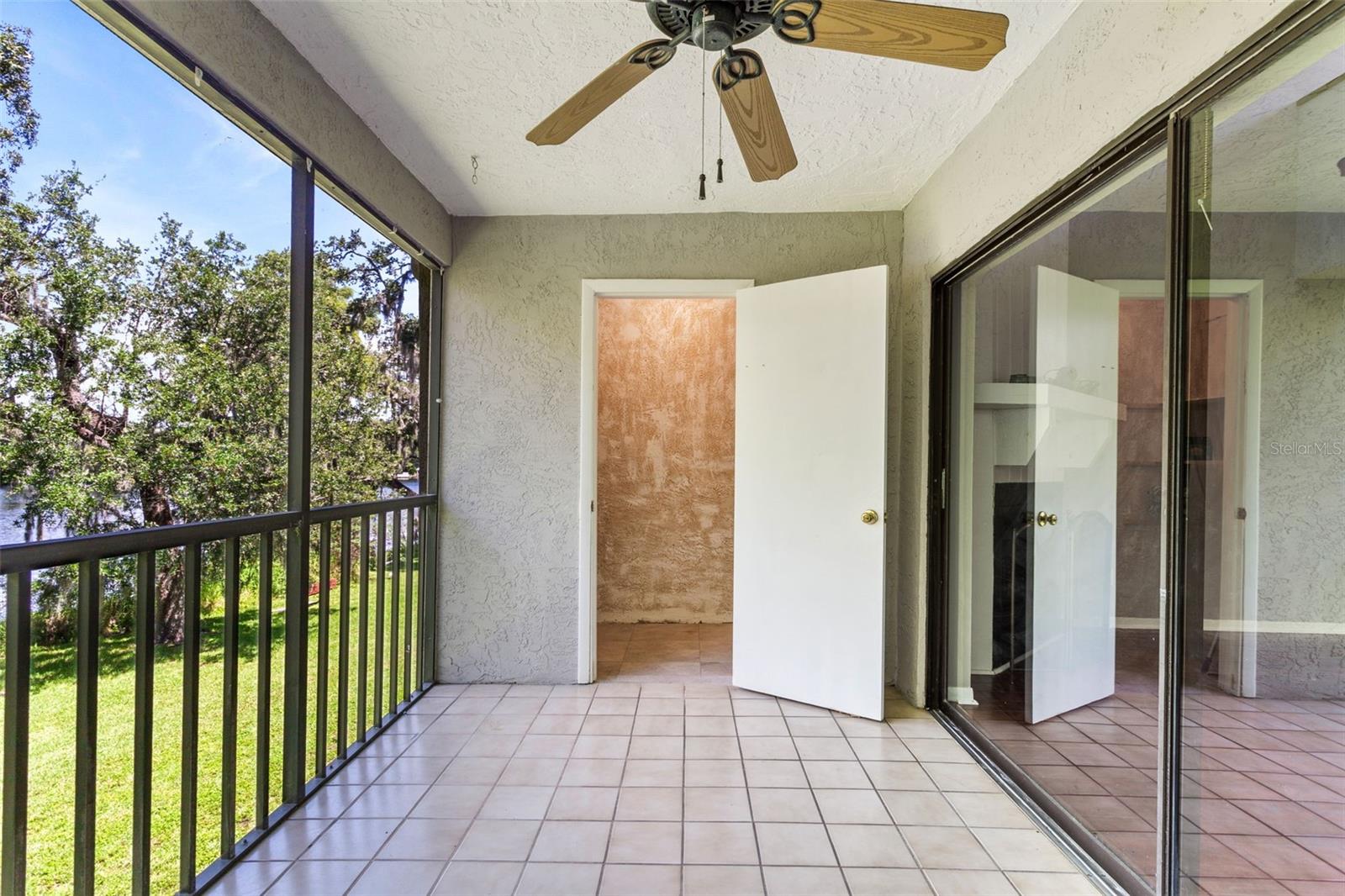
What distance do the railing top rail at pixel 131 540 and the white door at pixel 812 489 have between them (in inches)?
76.7

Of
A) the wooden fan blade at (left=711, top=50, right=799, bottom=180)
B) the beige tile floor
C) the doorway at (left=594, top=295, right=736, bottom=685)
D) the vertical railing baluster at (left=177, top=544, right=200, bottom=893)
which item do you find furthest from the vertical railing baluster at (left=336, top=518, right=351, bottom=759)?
the doorway at (left=594, top=295, right=736, bottom=685)

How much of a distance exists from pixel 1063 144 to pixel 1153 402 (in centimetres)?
82

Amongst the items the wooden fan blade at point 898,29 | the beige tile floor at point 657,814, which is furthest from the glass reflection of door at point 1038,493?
the wooden fan blade at point 898,29

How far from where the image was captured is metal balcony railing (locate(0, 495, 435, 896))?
116 cm

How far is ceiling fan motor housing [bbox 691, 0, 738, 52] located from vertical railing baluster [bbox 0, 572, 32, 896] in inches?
66.5

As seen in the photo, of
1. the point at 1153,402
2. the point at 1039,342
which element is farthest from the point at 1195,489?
the point at 1039,342

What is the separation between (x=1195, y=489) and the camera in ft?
4.39

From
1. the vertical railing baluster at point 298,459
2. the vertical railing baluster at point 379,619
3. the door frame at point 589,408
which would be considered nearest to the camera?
the vertical railing baluster at point 298,459

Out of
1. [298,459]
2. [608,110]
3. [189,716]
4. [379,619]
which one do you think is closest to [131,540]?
[189,716]

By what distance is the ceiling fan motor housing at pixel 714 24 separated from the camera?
1.11 m

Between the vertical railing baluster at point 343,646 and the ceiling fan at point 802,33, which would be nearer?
the ceiling fan at point 802,33

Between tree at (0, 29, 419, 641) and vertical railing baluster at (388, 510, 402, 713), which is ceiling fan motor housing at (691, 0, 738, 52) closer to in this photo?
tree at (0, 29, 419, 641)

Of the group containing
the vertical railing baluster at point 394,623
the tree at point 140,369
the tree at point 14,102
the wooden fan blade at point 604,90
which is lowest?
the vertical railing baluster at point 394,623

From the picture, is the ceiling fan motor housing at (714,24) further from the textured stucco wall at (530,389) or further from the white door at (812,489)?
the textured stucco wall at (530,389)
